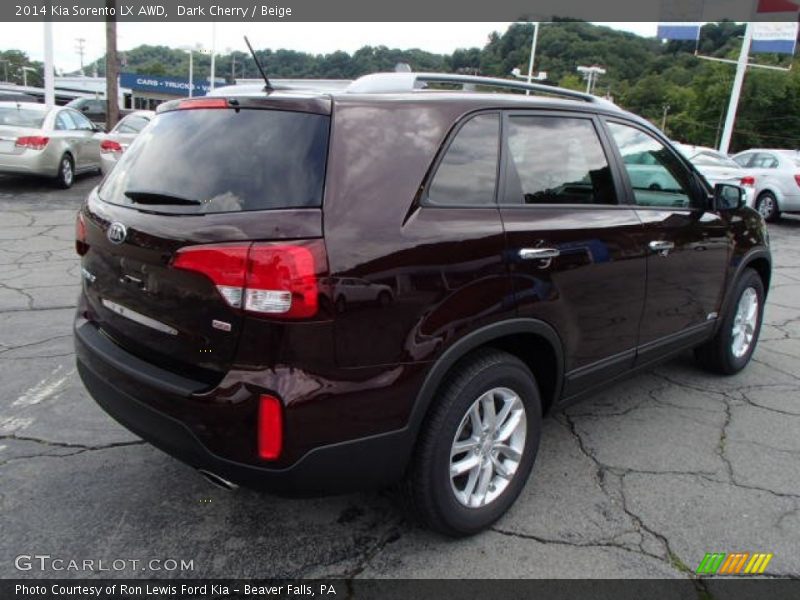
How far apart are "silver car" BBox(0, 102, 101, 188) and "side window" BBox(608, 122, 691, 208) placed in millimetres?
10842

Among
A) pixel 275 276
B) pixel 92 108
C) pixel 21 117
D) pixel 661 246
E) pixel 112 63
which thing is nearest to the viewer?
pixel 275 276

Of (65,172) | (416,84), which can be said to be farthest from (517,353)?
(65,172)

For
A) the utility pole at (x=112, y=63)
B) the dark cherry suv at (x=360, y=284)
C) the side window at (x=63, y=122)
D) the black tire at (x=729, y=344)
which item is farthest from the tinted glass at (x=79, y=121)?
the black tire at (x=729, y=344)

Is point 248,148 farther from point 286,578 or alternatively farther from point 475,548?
point 475,548

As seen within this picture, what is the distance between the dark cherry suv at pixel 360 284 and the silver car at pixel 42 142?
9.86 metres

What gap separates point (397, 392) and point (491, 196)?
0.90 m

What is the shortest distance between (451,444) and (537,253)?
2.76 feet

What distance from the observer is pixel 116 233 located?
240cm

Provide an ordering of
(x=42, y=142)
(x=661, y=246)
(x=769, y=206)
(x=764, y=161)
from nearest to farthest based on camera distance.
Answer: (x=661, y=246) < (x=42, y=142) < (x=769, y=206) < (x=764, y=161)

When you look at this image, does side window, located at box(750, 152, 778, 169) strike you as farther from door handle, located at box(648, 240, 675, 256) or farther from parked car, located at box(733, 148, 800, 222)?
door handle, located at box(648, 240, 675, 256)

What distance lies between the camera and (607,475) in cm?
319

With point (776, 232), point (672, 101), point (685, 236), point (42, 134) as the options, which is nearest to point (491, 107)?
point (685, 236)

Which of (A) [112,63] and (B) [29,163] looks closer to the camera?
(B) [29,163]

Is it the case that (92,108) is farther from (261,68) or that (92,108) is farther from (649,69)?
(649,69)
